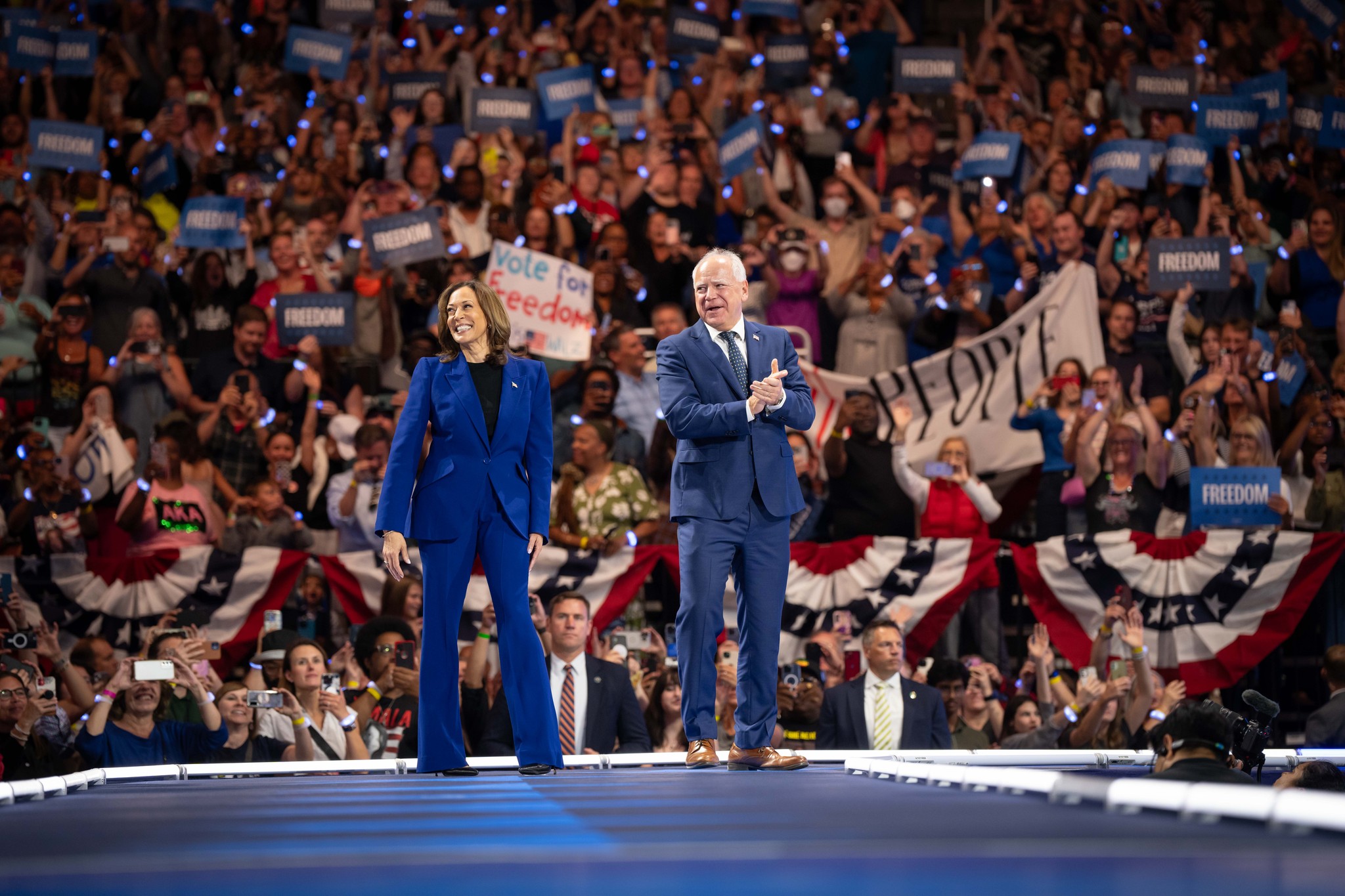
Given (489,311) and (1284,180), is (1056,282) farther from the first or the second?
(489,311)

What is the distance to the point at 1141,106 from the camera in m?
12.4

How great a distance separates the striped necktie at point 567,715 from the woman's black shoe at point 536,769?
181cm

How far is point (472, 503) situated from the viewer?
4762mm

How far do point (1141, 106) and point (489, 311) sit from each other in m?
8.97

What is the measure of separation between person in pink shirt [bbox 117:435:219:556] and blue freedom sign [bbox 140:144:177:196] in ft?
9.91

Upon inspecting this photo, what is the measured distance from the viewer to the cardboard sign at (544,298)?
952 cm

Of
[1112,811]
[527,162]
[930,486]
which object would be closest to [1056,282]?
[930,486]

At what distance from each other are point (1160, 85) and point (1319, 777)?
8592mm

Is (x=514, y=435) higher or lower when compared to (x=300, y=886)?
higher

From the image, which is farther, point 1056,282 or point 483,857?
point 1056,282

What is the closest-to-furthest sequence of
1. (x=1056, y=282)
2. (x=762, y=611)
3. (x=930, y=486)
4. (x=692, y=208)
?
(x=762, y=611), (x=930, y=486), (x=1056, y=282), (x=692, y=208)

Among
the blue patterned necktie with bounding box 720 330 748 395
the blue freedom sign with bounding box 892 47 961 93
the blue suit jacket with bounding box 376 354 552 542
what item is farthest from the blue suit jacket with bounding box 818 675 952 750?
the blue freedom sign with bounding box 892 47 961 93

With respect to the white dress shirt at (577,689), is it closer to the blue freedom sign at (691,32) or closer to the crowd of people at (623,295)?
the crowd of people at (623,295)

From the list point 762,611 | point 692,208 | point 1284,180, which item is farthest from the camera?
point 1284,180
